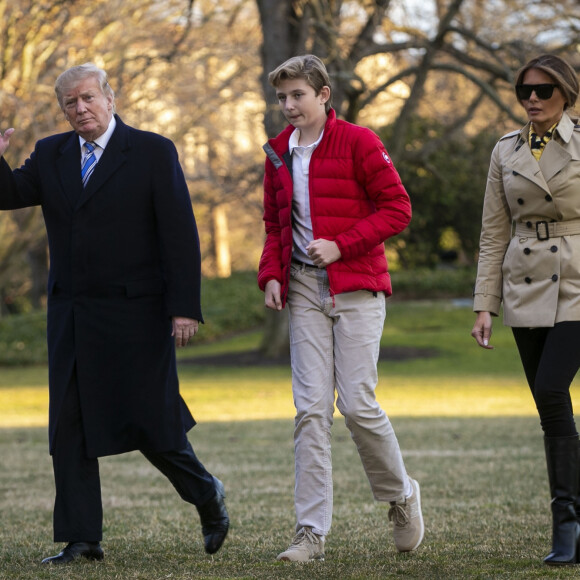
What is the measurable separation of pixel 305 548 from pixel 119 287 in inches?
52.9

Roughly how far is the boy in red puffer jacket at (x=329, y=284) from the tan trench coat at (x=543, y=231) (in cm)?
48

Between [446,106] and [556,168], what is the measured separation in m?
27.9

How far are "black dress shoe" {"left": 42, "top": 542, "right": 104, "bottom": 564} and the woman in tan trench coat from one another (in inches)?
73.6

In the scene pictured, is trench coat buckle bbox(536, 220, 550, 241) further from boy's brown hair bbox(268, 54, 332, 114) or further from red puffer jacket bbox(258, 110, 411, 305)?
boy's brown hair bbox(268, 54, 332, 114)

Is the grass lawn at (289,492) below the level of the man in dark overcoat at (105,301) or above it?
below

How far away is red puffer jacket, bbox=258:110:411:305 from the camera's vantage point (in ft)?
15.5

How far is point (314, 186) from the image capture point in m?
4.78

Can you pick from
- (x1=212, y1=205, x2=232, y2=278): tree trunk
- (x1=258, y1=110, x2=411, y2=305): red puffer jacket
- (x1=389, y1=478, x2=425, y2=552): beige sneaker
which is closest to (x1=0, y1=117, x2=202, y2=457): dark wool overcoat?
(x1=258, y1=110, x2=411, y2=305): red puffer jacket

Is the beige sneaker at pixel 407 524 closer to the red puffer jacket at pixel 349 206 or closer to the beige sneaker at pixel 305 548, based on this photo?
the beige sneaker at pixel 305 548

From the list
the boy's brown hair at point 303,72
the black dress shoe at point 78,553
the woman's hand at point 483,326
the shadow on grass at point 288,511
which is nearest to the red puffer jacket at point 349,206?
the boy's brown hair at point 303,72

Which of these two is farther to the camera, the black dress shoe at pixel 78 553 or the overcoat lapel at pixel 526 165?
the black dress shoe at pixel 78 553

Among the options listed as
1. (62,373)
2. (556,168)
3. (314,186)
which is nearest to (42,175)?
(62,373)

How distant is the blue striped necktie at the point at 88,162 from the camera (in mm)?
4898

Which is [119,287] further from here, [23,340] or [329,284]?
[23,340]
